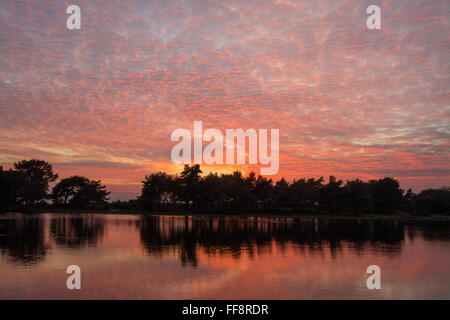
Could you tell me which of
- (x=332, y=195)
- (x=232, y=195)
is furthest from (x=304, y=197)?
(x=232, y=195)

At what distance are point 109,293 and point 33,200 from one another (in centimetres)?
12207

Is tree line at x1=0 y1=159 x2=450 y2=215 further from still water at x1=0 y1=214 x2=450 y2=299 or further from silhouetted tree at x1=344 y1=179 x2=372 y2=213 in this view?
still water at x1=0 y1=214 x2=450 y2=299

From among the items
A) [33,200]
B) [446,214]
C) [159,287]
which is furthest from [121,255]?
[446,214]

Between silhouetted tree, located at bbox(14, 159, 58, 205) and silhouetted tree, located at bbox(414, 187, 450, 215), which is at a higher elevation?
silhouetted tree, located at bbox(14, 159, 58, 205)

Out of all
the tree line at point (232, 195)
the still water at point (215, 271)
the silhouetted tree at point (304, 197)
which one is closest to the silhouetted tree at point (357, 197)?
the tree line at point (232, 195)

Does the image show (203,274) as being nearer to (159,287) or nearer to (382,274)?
(159,287)

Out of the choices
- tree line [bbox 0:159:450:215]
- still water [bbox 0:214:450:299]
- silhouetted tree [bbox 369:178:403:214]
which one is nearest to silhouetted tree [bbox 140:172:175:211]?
tree line [bbox 0:159:450:215]

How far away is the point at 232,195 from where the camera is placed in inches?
4279

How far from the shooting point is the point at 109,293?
51.6 feet

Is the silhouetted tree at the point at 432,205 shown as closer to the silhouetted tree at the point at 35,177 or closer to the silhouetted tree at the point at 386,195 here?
the silhouetted tree at the point at 386,195

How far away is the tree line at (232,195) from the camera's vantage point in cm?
10869

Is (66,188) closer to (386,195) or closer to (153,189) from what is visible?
(153,189)

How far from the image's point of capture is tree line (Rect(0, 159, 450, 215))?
109 m

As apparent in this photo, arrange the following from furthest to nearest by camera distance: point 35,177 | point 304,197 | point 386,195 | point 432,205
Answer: point 35,177 < point 432,205 < point 386,195 < point 304,197
